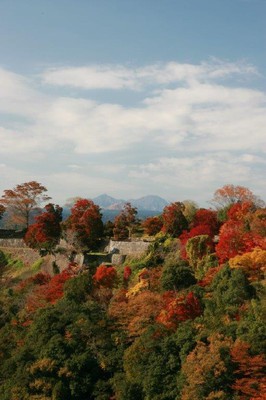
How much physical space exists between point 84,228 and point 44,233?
198 inches

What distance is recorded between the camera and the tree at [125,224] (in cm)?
4884

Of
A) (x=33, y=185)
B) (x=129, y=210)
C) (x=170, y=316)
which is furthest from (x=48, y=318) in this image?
(x=33, y=185)

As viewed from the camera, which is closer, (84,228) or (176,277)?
(176,277)

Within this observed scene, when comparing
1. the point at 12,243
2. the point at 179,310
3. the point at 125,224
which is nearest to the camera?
the point at 179,310

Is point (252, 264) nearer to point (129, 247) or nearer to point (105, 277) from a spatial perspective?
point (105, 277)

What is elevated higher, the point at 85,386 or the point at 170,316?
the point at 170,316

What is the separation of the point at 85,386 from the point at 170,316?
652cm

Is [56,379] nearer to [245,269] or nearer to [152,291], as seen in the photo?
[152,291]

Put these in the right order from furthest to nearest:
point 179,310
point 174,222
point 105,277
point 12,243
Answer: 1. point 12,243
2. point 174,222
3. point 105,277
4. point 179,310

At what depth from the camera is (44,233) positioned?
4978cm

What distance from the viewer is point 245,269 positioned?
3169 cm

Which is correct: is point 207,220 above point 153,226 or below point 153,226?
above

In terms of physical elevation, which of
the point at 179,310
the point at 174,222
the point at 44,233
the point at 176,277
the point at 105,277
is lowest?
the point at 179,310

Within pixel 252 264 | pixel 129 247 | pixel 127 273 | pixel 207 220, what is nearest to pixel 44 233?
pixel 129 247
